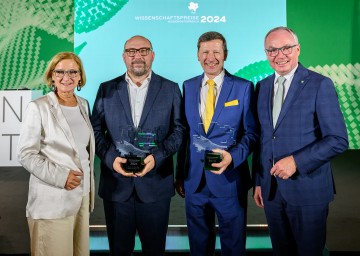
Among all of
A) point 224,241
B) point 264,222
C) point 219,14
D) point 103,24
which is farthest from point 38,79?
point 224,241

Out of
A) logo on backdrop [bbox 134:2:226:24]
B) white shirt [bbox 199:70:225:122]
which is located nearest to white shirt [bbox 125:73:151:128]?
white shirt [bbox 199:70:225:122]

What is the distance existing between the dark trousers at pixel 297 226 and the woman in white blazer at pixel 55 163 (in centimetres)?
119

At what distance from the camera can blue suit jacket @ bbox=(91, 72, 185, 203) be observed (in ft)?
8.02

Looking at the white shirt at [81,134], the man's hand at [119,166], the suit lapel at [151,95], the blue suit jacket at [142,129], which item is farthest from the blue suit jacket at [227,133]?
the white shirt at [81,134]

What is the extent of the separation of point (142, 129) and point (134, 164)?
0.30 metres

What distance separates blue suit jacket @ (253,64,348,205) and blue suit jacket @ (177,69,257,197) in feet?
0.48

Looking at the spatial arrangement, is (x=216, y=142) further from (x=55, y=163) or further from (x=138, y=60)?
(x=55, y=163)

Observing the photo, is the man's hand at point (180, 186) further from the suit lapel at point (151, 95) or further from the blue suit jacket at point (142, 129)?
the suit lapel at point (151, 95)

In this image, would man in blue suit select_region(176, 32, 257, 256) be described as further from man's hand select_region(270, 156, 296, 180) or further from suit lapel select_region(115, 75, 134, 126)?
suit lapel select_region(115, 75, 134, 126)

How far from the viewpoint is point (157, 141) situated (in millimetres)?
2459

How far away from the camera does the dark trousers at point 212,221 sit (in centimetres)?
251

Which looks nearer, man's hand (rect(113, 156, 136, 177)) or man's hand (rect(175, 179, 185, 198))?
man's hand (rect(113, 156, 136, 177))

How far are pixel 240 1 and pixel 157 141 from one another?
303cm

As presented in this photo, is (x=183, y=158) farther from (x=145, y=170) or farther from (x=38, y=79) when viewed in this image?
(x=38, y=79)
